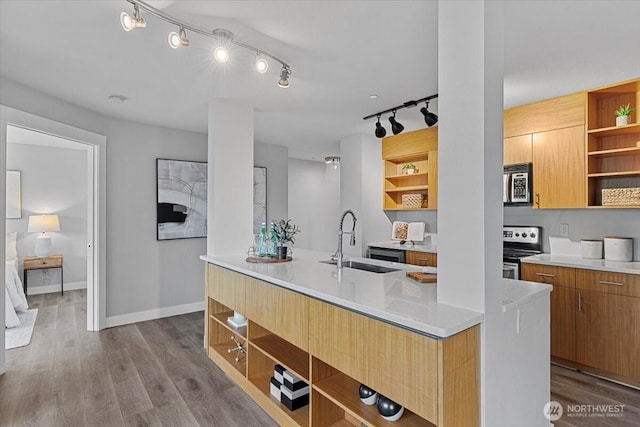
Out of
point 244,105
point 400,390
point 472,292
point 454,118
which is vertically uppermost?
point 244,105

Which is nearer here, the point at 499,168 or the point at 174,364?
the point at 499,168

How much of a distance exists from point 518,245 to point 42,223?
6.96m

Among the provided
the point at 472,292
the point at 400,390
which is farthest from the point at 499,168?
the point at 400,390

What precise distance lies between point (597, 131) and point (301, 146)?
391 centimetres

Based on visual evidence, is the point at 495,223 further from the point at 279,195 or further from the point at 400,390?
the point at 279,195

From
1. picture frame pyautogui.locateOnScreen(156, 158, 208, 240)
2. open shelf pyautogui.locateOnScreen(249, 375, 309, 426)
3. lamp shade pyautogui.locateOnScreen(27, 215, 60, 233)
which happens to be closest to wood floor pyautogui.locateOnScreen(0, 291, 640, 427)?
open shelf pyautogui.locateOnScreen(249, 375, 309, 426)

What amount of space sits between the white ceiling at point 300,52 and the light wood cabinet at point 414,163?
1141mm

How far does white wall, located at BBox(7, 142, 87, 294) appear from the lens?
5.67 metres

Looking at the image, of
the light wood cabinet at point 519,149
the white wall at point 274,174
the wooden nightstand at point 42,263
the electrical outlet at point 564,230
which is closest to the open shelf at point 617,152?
the light wood cabinet at point 519,149

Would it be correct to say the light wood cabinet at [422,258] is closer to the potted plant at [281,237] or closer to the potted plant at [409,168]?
the potted plant at [409,168]

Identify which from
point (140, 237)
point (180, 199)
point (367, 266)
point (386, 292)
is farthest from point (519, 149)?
point (140, 237)

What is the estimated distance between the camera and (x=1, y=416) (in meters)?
2.34

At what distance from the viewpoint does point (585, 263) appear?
117 inches

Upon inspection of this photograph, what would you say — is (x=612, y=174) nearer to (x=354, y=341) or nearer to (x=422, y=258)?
(x=422, y=258)
